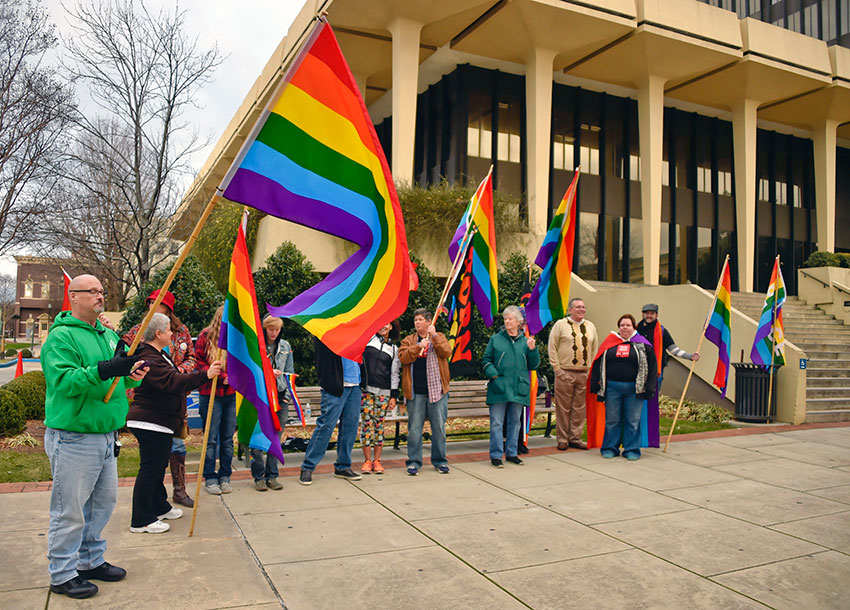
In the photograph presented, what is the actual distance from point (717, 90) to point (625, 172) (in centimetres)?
421

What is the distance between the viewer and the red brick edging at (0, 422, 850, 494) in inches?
256

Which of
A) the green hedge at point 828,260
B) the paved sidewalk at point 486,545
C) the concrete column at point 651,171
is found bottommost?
the paved sidewalk at point 486,545

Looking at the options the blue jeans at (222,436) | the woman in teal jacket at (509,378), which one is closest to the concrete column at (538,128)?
the woman in teal jacket at (509,378)

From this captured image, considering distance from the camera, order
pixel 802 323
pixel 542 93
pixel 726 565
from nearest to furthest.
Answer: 1. pixel 726 565
2. pixel 802 323
3. pixel 542 93

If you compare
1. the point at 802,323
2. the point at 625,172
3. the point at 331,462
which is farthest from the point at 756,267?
the point at 331,462

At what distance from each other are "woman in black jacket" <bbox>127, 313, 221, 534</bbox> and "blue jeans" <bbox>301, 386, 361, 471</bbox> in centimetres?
188

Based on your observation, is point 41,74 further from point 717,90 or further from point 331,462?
point 717,90

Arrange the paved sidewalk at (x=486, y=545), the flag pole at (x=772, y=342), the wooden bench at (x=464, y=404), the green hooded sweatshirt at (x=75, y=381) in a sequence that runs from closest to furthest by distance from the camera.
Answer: the green hooded sweatshirt at (x=75, y=381) → the paved sidewalk at (x=486, y=545) → the wooden bench at (x=464, y=404) → the flag pole at (x=772, y=342)

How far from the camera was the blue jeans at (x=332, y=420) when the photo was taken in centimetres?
687

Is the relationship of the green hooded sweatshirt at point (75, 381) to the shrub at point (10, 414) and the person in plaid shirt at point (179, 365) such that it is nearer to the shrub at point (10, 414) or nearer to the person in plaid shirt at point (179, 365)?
the person in plaid shirt at point (179, 365)

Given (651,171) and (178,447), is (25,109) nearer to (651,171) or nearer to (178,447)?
(178,447)

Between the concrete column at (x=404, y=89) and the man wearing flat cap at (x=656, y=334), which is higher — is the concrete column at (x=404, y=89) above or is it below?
above

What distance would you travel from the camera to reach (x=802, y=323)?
16.7 metres

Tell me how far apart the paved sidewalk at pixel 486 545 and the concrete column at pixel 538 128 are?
1339 cm
